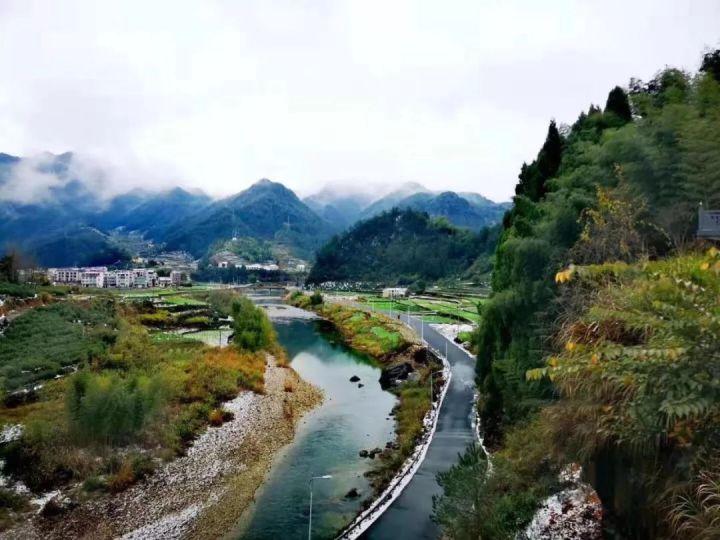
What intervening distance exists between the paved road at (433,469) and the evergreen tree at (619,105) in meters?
14.1

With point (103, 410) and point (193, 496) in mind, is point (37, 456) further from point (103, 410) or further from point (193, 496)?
point (193, 496)

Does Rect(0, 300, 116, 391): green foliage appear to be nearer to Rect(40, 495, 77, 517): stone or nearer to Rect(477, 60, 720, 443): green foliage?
Rect(40, 495, 77, 517): stone

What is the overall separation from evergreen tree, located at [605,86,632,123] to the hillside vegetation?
0.31 feet

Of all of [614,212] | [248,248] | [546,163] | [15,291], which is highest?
[546,163]

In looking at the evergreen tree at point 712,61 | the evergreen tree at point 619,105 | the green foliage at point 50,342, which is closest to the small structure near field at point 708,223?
the evergreen tree at point 712,61

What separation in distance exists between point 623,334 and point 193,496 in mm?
14008

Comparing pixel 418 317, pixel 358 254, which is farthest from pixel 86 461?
pixel 358 254

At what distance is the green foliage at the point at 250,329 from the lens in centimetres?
3597

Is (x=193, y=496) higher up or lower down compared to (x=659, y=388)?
lower down

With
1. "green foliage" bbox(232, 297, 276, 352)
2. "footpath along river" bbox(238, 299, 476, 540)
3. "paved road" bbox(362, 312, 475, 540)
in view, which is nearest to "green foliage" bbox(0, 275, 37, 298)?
"green foliage" bbox(232, 297, 276, 352)

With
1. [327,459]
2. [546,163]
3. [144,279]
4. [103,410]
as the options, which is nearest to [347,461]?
[327,459]

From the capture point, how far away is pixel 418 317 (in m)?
55.1

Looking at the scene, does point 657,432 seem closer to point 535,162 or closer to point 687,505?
point 687,505

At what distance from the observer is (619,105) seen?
20312 millimetres
